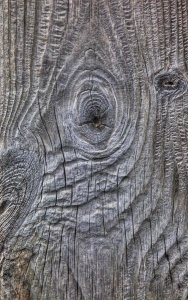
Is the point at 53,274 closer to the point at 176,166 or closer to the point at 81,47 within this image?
the point at 176,166

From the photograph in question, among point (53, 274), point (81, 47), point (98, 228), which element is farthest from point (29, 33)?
point (53, 274)

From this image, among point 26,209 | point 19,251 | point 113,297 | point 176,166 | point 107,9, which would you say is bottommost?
point 113,297

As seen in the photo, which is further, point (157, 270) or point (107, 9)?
point (157, 270)

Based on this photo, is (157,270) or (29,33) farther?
(157,270)

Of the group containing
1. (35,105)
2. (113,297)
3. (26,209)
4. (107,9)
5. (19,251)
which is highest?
(107,9)

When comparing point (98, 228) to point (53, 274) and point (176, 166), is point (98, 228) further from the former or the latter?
point (176, 166)

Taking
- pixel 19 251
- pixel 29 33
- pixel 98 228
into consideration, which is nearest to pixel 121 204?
pixel 98 228

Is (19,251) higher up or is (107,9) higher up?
(107,9)
